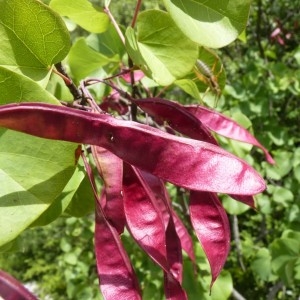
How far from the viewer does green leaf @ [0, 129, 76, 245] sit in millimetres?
520

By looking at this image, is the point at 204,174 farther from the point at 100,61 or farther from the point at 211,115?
the point at 100,61

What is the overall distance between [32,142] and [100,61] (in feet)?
1.70

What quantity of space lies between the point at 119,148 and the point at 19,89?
0.50 ft

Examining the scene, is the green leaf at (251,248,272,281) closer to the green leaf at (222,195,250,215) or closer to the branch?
the green leaf at (222,195,250,215)

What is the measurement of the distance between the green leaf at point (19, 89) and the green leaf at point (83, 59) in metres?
0.47

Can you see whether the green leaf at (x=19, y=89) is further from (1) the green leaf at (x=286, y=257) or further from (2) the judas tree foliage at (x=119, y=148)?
(1) the green leaf at (x=286, y=257)

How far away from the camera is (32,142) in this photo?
0.56 metres

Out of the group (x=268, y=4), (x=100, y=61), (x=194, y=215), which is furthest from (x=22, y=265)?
(x=194, y=215)

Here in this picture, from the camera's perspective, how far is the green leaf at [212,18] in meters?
0.64

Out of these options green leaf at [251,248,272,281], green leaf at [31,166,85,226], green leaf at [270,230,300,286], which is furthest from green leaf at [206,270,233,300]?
green leaf at [31,166,85,226]

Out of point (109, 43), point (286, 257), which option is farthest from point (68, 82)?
point (286, 257)

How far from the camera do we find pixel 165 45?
0.74 metres

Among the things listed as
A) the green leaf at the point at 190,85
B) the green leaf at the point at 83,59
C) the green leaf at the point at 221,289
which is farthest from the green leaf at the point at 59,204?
the green leaf at the point at 221,289

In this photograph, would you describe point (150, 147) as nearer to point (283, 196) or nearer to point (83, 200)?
point (83, 200)
